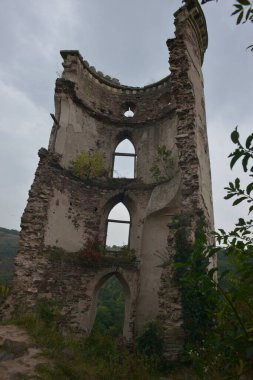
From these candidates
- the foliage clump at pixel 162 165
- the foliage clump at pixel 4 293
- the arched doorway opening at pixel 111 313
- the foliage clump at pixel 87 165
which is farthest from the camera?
the arched doorway opening at pixel 111 313

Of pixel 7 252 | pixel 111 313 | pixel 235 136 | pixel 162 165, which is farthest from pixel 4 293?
pixel 7 252

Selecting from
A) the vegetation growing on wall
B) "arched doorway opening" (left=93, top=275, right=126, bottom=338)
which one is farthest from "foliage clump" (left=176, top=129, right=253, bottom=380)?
the vegetation growing on wall

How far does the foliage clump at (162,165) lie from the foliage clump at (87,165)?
2.12m

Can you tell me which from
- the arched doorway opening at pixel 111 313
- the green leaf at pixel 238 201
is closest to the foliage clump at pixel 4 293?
the arched doorway opening at pixel 111 313

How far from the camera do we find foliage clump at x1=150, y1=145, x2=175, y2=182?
12.1 metres

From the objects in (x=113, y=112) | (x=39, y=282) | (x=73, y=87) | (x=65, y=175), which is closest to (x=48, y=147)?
(x=65, y=175)

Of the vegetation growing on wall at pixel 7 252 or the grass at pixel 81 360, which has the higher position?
the vegetation growing on wall at pixel 7 252

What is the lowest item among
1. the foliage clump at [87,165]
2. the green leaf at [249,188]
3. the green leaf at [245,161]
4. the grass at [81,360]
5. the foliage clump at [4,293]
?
the grass at [81,360]

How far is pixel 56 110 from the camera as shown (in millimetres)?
13008

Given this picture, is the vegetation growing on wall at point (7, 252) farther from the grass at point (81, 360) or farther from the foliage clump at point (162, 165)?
the grass at point (81, 360)

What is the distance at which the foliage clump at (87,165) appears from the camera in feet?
41.3

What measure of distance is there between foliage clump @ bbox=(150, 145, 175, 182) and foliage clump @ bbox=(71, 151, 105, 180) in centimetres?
212

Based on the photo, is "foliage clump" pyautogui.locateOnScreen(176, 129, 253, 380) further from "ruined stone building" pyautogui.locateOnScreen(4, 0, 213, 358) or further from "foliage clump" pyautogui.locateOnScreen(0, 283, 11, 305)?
"foliage clump" pyautogui.locateOnScreen(0, 283, 11, 305)

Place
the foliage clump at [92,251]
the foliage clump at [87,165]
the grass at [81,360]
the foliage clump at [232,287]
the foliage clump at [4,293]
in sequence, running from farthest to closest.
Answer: the foliage clump at [87,165] < the foliage clump at [92,251] < the foliage clump at [4,293] < the grass at [81,360] < the foliage clump at [232,287]
